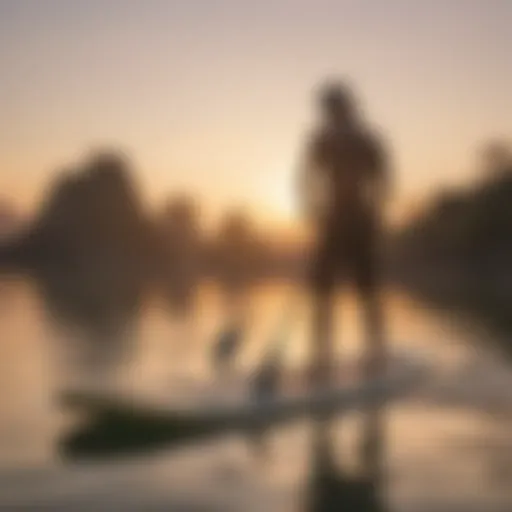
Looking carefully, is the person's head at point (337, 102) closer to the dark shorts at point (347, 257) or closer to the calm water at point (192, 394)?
the dark shorts at point (347, 257)

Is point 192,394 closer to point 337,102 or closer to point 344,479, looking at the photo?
point 344,479

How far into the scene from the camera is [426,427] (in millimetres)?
1503

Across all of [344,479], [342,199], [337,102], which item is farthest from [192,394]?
[337,102]

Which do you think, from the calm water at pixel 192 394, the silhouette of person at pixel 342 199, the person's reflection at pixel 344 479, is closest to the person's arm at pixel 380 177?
the silhouette of person at pixel 342 199

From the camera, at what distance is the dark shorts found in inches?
68.8

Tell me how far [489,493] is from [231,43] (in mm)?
1317

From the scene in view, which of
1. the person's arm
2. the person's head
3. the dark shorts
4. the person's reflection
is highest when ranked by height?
the person's head

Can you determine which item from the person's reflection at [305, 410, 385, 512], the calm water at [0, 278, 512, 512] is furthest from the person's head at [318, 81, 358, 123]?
the person's reflection at [305, 410, 385, 512]

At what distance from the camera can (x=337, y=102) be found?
1.76m

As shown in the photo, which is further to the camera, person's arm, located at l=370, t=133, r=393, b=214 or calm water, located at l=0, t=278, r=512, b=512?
person's arm, located at l=370, t=133, r=393, b=214

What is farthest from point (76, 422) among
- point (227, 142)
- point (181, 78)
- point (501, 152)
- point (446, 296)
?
point (501, 152)

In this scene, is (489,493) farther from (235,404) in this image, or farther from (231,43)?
(231,43)

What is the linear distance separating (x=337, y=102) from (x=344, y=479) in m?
0.94

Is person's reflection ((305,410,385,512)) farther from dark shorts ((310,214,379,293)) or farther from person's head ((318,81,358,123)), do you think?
person's head ((318,81,358,123))
